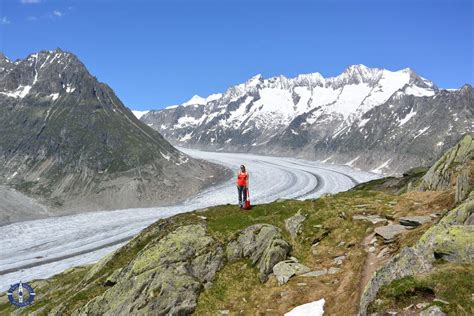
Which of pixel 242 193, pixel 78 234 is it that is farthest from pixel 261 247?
pixel 78 234

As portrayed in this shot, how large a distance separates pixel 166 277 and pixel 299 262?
6923mm

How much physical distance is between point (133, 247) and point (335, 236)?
14.7m

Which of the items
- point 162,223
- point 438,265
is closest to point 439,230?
point 438,265

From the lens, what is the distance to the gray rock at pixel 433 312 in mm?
12500

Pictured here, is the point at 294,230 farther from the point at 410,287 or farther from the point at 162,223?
the point at 410,287

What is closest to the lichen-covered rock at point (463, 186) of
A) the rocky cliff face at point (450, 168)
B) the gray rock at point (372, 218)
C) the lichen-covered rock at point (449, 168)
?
the gray rock at point (372, 218)

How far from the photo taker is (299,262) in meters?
22.9

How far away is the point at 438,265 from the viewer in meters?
15.4

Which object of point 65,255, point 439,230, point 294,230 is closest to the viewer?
point 439,230

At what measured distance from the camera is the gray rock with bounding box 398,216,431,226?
22.7 metres

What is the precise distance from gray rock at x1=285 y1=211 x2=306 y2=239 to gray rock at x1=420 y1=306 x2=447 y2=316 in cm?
1273

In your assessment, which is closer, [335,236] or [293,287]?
[293,287]

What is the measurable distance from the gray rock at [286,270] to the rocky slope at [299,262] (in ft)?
0.17
